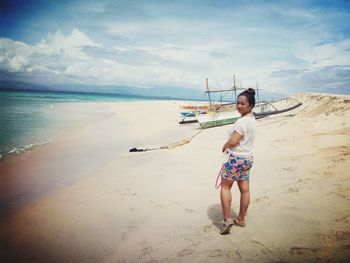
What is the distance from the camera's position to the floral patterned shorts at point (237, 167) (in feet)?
11.0

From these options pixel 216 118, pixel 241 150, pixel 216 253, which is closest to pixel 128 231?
pixel 216 253

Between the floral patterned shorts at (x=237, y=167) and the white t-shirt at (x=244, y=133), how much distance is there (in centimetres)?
9

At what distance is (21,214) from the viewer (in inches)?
184

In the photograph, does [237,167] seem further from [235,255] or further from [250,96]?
[235,255]

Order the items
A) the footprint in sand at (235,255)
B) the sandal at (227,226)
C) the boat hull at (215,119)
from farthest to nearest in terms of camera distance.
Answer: the boat hull at (215,119) < the sandal at (227,226) < the footprint in sand at (235,255)

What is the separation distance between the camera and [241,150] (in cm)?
332

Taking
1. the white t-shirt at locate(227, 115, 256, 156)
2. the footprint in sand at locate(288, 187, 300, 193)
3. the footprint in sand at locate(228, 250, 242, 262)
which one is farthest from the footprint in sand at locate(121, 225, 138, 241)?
the footprint in sand at locate(288, 187, 300, 193)

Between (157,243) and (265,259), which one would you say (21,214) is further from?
(265,259)

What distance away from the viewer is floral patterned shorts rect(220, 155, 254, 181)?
3354mm

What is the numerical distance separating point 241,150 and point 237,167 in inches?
10.7

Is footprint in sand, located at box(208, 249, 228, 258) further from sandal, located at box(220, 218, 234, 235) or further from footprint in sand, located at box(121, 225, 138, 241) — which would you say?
footprint in sand, located at box(121, 225, 138, 241)

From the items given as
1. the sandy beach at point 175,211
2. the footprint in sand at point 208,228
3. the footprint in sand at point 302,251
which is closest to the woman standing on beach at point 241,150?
the footprint in sand at point 208,228

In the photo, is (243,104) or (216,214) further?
(216,214)

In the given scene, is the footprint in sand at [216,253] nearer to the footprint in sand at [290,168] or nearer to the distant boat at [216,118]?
the footprint in sand at [290,168]
